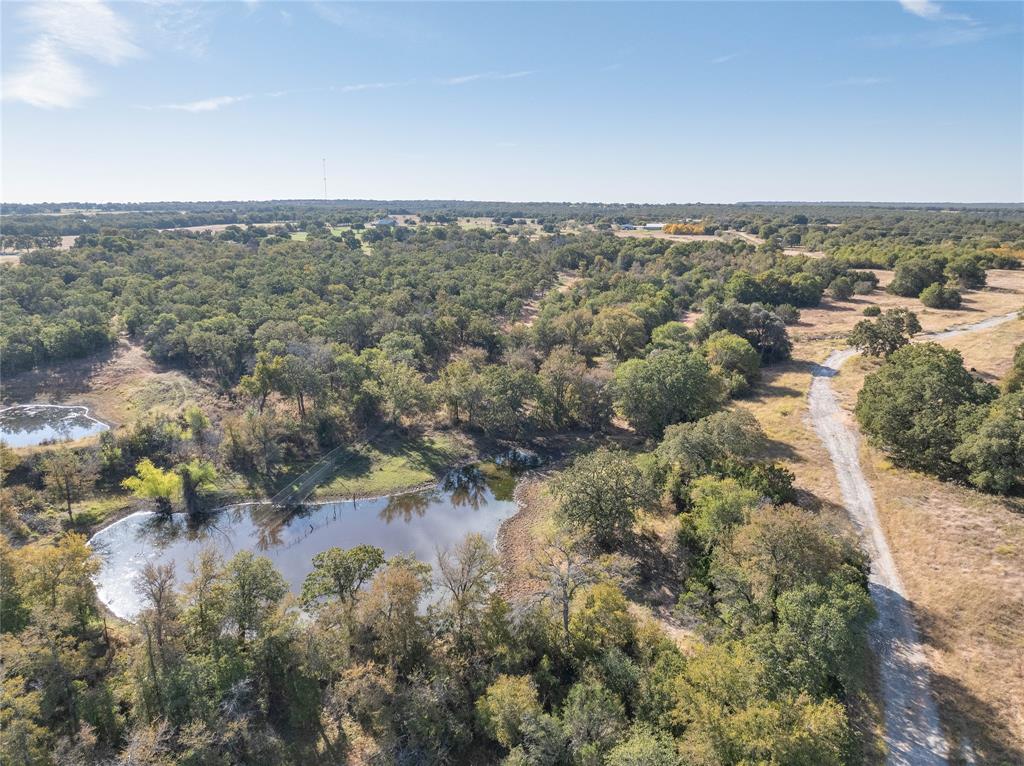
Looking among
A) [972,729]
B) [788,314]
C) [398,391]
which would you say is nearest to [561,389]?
[398,391]

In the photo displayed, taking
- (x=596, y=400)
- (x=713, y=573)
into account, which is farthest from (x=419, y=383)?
(x=713, y=573)

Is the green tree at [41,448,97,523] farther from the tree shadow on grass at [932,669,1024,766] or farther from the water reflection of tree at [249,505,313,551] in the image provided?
the tree shadow on grass at [932,669,1024,766]

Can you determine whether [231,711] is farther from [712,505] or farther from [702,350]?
[702,350]

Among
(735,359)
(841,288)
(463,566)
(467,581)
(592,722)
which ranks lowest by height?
(592,722)

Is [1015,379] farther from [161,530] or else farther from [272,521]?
[161,530]

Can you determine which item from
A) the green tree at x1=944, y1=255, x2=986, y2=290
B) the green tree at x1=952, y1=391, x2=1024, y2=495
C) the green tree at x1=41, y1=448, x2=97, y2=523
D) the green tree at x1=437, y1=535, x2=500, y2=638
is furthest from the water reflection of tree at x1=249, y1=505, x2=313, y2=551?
the green tree at x1=944, y1=255, x2=986, y2=290

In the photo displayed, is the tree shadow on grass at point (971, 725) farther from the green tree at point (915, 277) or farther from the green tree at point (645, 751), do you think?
the green tree at point (915, 277)

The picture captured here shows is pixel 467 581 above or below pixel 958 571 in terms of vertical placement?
above
